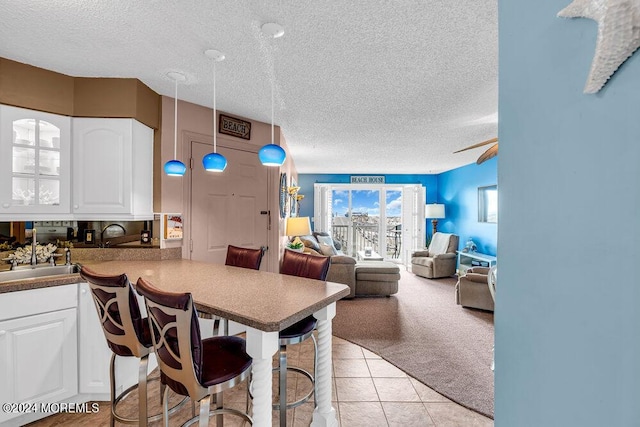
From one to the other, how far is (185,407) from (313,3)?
2.72 metres

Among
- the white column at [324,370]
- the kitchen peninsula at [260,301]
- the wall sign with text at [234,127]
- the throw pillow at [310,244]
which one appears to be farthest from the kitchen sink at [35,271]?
the throw pillow at [310,244]

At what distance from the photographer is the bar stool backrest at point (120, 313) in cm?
151

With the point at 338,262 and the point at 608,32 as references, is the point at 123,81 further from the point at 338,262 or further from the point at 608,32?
the point at 338,262

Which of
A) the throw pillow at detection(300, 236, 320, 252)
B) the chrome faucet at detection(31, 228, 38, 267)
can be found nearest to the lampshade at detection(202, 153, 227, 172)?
the chrome faucet at detection(31, 228, 38, 267)

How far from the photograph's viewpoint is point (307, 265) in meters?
2.24

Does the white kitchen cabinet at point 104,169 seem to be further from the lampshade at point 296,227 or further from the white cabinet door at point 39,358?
the lampshade at point 296,227

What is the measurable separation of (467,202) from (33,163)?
276 inches

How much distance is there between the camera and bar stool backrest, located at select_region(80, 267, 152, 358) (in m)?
1.51

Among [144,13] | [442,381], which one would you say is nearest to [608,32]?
[144,13]

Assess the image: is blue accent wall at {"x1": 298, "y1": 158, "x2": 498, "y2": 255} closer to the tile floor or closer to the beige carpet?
the beige carpet

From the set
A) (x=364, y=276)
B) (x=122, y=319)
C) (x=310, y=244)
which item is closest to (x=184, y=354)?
(x=122, y=319)

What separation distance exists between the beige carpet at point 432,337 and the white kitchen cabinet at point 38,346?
2.40 meters

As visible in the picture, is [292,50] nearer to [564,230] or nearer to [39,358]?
[564,230]

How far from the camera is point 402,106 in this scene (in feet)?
10.5
